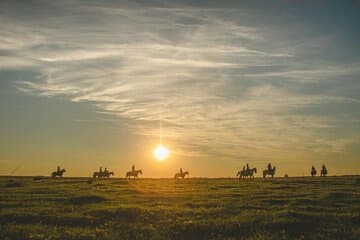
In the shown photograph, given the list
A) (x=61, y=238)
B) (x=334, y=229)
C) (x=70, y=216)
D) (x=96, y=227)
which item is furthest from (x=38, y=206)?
(x=334, y=229)

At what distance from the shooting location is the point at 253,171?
9012 cm

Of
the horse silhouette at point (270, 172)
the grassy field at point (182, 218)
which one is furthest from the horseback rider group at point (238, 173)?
the grassy field at point (182, 218)

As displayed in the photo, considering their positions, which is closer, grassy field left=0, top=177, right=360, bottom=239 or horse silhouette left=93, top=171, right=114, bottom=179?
grassy field left=0, top=177, right=360, bottom=239

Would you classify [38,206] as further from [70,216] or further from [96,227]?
[96,227]

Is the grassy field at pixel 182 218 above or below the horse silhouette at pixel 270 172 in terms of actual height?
below

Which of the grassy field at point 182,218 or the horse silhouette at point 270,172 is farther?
the horse silhouette at point 270,172

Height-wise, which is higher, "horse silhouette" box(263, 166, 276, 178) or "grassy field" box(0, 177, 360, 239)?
"horse silhouette" box(263, 166, 276, 178)

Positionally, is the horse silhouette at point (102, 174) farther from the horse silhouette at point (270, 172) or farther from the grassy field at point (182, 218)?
the grassy field at point (182, 218)

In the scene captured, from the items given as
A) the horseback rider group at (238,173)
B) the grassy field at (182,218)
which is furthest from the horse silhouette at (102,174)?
the grassy field at (182,218)

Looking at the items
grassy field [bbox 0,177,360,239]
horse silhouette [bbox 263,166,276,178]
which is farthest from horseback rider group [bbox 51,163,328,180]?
grassy field [bbox 0,177,360,239]

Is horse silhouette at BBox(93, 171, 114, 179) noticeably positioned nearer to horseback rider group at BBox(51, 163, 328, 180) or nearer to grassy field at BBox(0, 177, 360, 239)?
horseback rider group at BBox(51, 163, 328, 180)

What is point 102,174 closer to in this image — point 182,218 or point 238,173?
point 238,173

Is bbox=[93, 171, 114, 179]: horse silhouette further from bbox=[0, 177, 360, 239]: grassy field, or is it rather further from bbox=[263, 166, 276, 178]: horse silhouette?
bbox=[0, 177, 360, 239]: grassy field

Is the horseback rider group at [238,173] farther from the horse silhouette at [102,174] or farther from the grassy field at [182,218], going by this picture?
the grassy field at [182,218]
